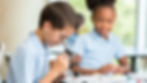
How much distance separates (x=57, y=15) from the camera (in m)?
0.83

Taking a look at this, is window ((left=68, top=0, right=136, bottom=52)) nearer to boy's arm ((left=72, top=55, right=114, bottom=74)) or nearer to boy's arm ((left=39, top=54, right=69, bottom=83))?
boy's arm ((left=72, top=55, right=114, bottom=74))

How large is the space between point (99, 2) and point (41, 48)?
0.30 m

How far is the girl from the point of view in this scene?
89 centimetres

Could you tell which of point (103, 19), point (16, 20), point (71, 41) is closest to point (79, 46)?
point (71, 41)

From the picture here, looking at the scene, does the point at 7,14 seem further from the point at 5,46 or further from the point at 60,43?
the point at 60,43

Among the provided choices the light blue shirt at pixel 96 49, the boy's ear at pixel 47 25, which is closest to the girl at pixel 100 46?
the light blue shirt at pixel 96 49

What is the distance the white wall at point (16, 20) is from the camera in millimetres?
826

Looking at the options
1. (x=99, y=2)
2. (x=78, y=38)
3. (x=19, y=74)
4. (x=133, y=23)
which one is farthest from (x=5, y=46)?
(x=133, y=23)

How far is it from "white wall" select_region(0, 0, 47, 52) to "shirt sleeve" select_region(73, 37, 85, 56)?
183mm

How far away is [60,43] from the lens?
0.85m

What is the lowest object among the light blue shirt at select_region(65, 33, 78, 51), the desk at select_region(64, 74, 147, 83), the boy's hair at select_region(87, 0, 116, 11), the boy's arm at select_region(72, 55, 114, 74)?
the desk at select_region(64, 74, 147, 83)

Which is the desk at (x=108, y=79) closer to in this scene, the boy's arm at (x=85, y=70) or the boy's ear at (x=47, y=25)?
the boy's arm at (x=85, y=70)

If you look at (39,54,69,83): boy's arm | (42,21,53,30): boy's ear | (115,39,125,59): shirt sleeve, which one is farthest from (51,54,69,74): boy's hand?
(115,39,125,59): shirt sleeve

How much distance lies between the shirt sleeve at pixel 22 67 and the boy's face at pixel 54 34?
0.28ft
